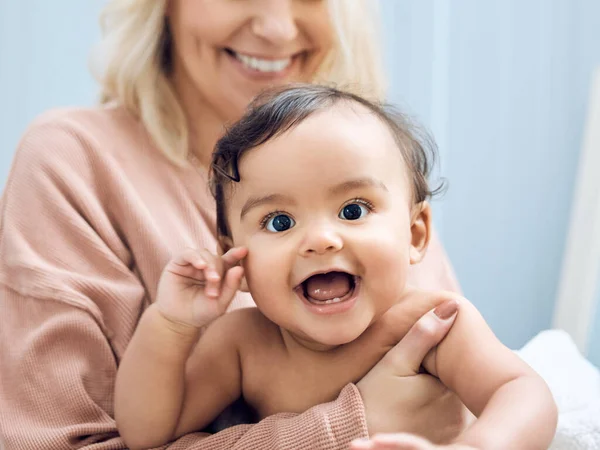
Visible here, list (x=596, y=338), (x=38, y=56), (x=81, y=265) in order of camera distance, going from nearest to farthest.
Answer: (x=81, y=265)
(x=596, y=338)
(x=38, y=56)

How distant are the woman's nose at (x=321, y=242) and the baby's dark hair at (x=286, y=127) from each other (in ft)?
0.45

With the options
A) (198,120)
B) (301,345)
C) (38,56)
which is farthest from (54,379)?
(38,56)

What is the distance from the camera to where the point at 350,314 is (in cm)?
96

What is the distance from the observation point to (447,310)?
3.28ft

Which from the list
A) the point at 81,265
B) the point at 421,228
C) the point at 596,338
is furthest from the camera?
the point at 596,338

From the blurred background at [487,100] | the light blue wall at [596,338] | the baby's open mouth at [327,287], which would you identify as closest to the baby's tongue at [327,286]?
the baby's open mouth at [327,287]

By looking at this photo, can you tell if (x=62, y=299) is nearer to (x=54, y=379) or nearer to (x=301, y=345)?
(x=54, y=379)

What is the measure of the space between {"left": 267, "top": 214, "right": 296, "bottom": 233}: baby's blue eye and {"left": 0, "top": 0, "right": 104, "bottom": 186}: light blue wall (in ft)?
4.68

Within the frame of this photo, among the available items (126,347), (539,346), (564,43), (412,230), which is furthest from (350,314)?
(564,43)

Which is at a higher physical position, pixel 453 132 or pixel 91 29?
pixel 91 29

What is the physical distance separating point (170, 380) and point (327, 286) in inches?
10.6

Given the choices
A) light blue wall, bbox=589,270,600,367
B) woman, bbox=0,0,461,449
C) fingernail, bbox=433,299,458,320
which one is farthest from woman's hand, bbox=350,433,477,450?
light blue wall, bbox=589,270,600,367

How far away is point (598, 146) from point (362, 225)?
1389 millimetres

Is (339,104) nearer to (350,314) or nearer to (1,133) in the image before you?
(350,314)
